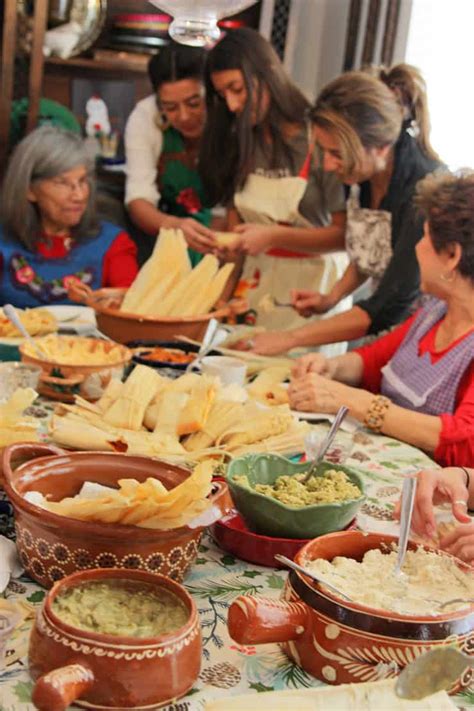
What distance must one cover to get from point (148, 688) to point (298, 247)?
9.08 feet

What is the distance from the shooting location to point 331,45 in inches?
189

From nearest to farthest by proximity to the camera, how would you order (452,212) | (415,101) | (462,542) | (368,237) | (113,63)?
1. (462,542)
2. (452,212)
3. (415,101)
4. (368,237)
5. (113,63)

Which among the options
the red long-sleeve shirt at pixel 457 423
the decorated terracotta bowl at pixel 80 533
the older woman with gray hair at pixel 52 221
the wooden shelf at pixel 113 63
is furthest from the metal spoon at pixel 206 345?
the wooden shelf at pixel 113 63

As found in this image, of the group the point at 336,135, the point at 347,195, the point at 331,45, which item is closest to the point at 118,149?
the point at 331,45

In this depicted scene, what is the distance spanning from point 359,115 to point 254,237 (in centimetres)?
64

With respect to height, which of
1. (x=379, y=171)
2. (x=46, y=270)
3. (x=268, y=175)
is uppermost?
(x=379, y=171)

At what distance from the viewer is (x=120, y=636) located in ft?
3.24

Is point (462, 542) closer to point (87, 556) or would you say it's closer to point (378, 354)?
point (87, 556)

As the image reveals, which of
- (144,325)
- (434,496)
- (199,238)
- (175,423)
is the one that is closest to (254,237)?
(199,238)

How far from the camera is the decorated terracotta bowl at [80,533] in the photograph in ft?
3.91

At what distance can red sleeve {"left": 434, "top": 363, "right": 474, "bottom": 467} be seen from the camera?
220 centimetres

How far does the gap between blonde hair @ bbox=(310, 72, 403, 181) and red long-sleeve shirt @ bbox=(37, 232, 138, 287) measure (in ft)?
4.27

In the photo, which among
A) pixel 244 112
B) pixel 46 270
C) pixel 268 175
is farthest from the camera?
pixel 46 270

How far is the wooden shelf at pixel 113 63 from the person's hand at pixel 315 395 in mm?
2862
